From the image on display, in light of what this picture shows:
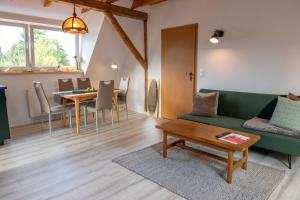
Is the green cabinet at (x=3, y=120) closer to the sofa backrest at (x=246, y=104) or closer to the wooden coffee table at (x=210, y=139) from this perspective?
the wooden coffee table at (x=210, y=139)

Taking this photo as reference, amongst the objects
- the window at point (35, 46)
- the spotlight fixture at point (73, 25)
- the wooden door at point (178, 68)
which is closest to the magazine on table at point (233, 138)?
the wooden door at point (178, 68)

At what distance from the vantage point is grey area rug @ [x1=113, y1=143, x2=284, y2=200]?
6.96 ft

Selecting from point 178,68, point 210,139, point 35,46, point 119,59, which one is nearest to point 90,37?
point 119,59

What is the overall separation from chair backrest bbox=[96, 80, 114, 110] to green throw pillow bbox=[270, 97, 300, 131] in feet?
8.82

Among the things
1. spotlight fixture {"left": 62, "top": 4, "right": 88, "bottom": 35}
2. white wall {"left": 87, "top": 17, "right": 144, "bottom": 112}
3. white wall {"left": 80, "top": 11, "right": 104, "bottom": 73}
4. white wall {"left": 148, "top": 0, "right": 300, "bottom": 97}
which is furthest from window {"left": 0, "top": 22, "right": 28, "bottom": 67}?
white wall {"left": 148, "top": 0, "right": 300, "bottom": 97}

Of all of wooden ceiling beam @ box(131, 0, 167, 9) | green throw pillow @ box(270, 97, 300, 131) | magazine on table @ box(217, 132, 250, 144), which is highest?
wooden ceiling beam @ box(131, 0, 167, 9)

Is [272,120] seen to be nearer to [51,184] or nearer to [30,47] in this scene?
[51,184]

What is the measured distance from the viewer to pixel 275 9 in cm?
327

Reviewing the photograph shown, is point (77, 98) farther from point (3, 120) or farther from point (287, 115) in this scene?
point (287, 115)

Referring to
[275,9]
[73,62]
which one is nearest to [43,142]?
[73,62]

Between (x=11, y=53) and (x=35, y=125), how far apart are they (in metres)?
1.50

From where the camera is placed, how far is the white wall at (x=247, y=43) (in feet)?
10.5

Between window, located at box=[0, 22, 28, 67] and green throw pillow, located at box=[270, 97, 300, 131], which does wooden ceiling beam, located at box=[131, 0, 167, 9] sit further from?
green throw pillow, located at box=[270, 97, 300, 131]

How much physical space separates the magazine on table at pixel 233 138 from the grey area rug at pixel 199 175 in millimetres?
415
